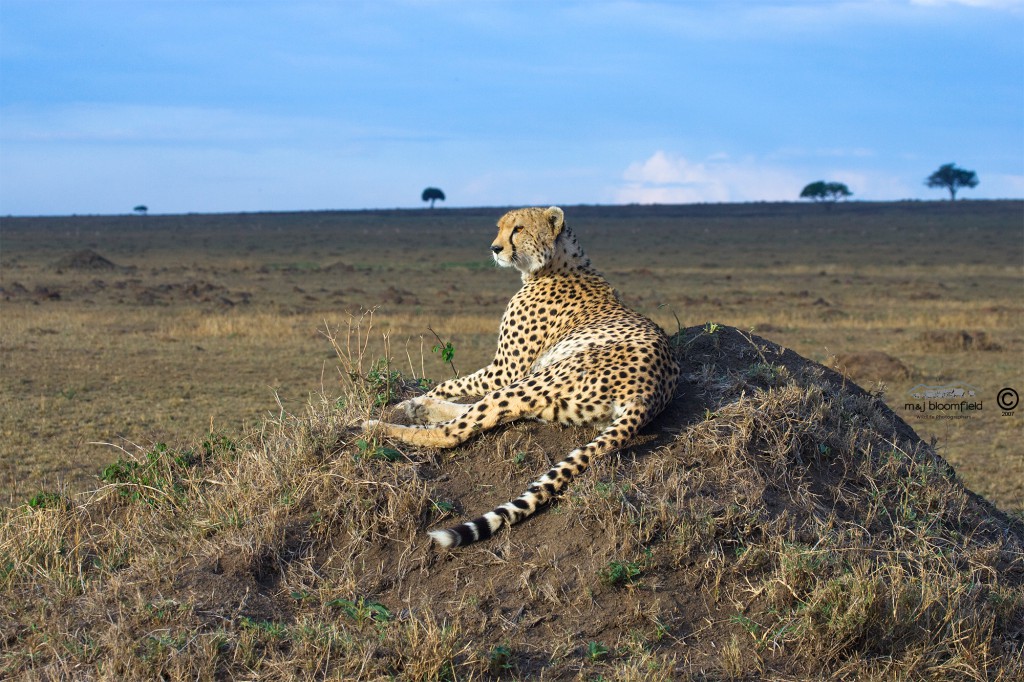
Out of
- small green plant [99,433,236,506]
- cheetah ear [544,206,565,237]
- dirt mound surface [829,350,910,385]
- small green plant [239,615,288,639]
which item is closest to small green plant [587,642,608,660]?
small green plant [239,615,288,639]

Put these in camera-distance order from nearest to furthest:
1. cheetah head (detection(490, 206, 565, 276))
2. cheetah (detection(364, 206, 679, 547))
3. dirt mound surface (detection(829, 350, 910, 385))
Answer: cheetah (detection(364, 206, 679, 547))
cheetah head (detection(490, 206, 565, 276))
dirt mound surface (detection(829, 350, 910, 385))

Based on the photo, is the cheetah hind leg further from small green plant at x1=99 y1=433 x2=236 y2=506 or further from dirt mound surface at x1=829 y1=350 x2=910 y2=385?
dirt mound surface at x1=829 y1=350 x2=910 y2=385

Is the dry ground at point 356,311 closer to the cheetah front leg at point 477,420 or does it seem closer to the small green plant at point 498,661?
the cheetah front leg at point 477,420

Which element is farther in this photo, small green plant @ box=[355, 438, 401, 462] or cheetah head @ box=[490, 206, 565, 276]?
cheetah head @ box=[490, 206, 565, 276]

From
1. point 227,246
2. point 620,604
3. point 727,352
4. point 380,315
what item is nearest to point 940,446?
point 727,352

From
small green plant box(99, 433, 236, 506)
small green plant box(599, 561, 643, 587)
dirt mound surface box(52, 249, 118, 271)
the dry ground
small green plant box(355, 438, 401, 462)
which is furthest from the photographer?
dirt mound surface box(52, 249, 118, 271)

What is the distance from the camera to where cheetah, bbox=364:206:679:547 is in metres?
3.95

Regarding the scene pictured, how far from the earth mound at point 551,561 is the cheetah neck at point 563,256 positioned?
37.3 inches

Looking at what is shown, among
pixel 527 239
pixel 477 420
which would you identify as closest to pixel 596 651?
pixel 477 420

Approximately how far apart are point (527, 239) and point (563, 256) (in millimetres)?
225

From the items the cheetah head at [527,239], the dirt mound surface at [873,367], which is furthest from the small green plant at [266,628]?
the dirt mound surface at [873,367]

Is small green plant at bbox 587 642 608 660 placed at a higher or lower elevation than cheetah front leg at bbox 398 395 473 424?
lower

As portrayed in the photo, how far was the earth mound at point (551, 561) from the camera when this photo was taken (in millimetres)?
3309

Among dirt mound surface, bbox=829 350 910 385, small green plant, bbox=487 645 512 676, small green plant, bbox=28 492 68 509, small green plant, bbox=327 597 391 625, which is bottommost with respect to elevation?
small green plant, bbox=487 645 512 676
